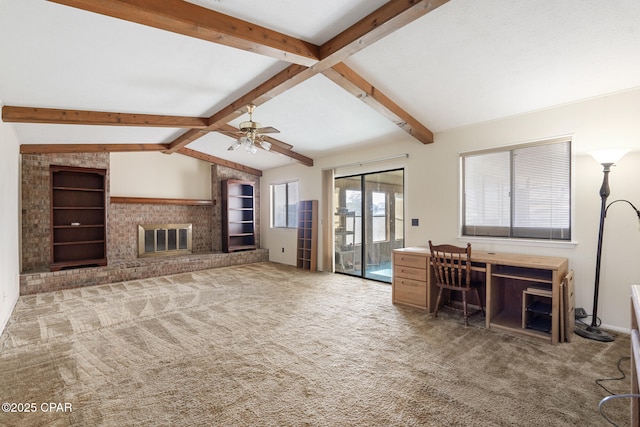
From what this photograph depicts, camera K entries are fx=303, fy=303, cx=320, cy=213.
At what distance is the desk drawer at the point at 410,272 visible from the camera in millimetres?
3906

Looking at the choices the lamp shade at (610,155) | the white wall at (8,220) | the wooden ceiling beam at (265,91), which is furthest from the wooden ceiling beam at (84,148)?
the lamp shade at (610,155)

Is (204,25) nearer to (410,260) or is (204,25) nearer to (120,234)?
(410,260)

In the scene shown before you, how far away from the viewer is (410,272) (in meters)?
4.04

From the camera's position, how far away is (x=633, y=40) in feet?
8.09

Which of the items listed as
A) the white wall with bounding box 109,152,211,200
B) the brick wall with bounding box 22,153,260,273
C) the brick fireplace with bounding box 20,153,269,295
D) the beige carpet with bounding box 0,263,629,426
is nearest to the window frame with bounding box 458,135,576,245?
the beige carpet with bounding box 0,263,629,426

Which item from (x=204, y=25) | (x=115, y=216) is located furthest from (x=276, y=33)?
(x=115, y=216)

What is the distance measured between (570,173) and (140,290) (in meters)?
6.34

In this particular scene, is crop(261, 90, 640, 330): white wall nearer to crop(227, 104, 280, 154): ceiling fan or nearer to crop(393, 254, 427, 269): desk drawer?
crop(393, 254, 427, 269): desk drawer

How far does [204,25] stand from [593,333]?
4.53m

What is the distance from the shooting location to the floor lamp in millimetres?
2927

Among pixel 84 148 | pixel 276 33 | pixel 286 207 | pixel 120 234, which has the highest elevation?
pixel 276 33

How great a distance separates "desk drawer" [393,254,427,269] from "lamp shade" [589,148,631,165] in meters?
2.00

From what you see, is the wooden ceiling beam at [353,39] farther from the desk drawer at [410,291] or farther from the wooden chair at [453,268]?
the desk drawer at [410,291]

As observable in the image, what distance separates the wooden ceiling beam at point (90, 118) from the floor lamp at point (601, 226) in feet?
16.7
